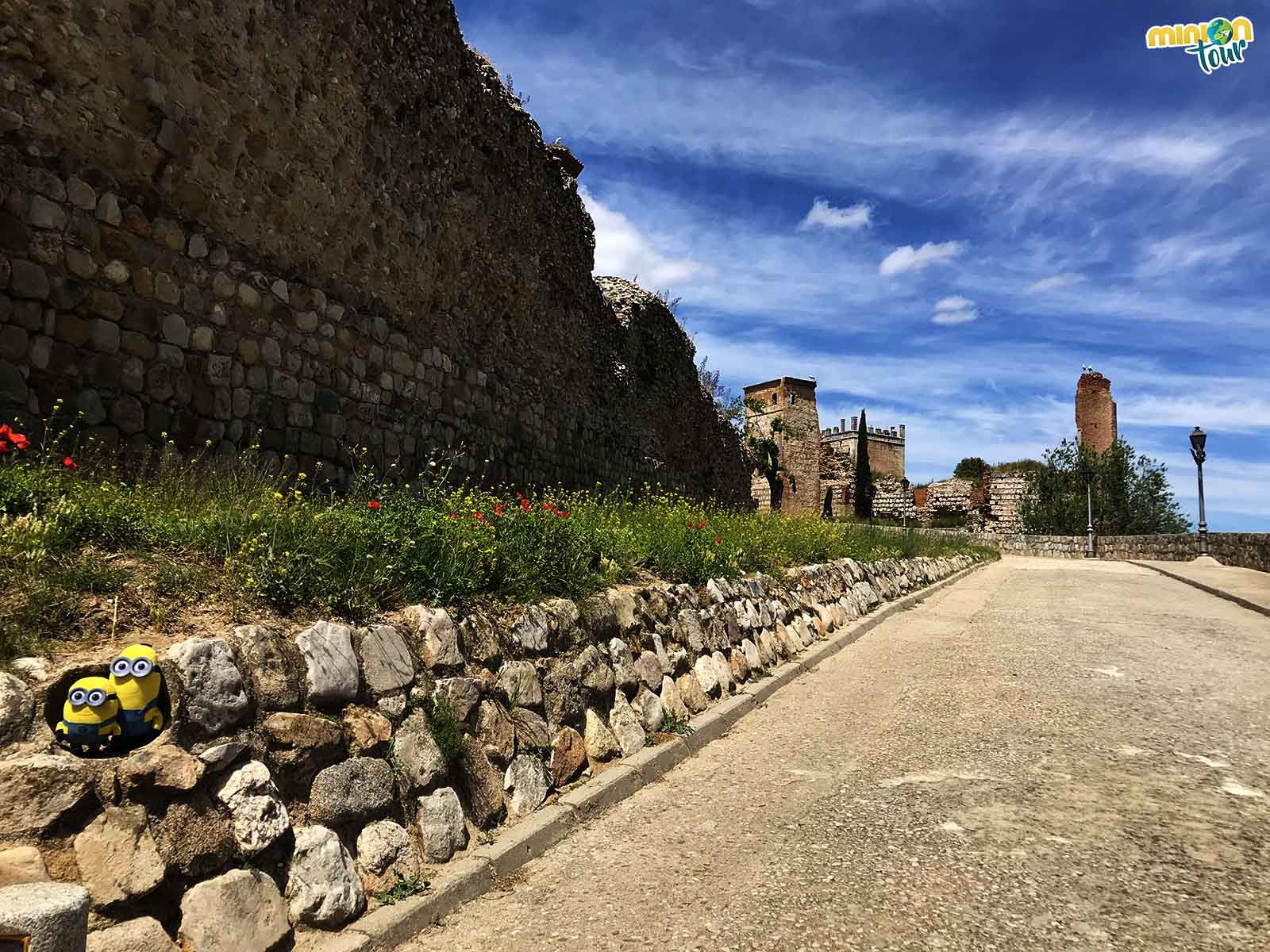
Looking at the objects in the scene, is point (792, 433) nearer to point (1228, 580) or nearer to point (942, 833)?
point (1228, 580)

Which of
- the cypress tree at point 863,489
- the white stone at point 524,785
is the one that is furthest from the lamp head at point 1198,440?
the white stone at point 524,785

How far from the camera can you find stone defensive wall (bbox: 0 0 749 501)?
585 cm

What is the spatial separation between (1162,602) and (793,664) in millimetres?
9904

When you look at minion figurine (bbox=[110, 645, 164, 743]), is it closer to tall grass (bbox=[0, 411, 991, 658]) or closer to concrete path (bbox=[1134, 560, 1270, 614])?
tall grass (bbox=[0, 411, 991, 658])

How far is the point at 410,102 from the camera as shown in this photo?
9586 millimetres

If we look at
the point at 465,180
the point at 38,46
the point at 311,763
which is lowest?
the point at 311,763

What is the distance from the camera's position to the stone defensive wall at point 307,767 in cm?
252

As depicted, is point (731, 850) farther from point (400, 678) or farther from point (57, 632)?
point (57, 632)

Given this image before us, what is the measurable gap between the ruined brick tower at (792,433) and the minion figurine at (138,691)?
40506 millimetres

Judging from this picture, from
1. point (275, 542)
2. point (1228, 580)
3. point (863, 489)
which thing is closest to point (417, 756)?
point (275, 542)

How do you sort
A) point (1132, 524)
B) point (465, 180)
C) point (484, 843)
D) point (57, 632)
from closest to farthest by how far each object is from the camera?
point (57, 632), point (484, 843), point (465, 180), point (1132, 524)

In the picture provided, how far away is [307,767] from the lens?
3371 millimetres

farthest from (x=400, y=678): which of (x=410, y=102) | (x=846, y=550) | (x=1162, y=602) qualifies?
(x=1162, y=602)

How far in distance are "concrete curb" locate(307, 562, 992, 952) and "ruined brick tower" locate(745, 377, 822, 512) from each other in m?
36.6
